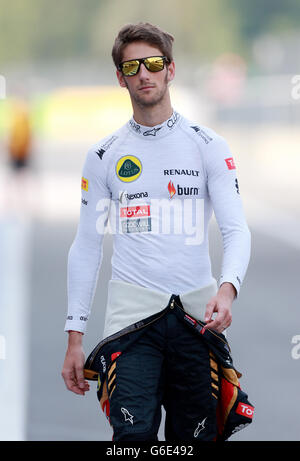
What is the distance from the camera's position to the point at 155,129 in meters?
4.77

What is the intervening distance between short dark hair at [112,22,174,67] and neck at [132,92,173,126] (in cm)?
20

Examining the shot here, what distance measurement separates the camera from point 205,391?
4664 millimetres

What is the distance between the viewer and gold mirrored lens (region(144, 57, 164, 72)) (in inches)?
186

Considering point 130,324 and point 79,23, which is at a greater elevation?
point 79,23

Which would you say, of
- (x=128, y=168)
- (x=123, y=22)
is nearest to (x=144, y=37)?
(x=128, y=168)

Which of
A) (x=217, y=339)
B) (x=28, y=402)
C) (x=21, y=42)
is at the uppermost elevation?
(x=21, y=42)

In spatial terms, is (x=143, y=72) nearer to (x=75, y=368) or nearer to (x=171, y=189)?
(x=171, y=189)

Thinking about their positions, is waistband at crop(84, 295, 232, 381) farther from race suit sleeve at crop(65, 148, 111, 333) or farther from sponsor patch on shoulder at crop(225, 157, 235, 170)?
sponsor patch on shoulder at crop(225, 157, 235, 170)

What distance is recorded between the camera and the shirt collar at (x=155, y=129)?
477 cm

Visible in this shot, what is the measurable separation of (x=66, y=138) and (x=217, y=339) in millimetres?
40691

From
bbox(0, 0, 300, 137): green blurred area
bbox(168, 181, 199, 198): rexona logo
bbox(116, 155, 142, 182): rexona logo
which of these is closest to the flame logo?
bbox(168, 181, 199, 198): rexona logo

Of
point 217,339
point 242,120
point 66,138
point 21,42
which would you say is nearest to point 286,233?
point 217,339

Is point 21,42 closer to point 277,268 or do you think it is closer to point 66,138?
point 66,138

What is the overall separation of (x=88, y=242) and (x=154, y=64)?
2.58ft
